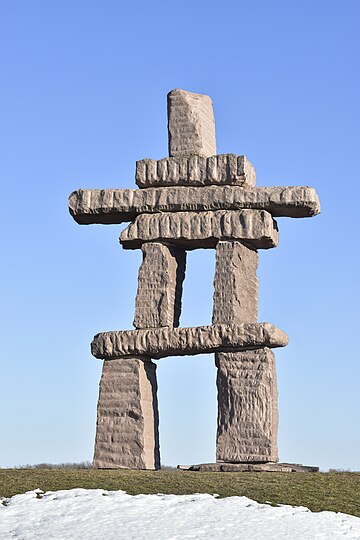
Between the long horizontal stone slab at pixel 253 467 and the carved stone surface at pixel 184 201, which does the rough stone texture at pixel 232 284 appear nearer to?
the carved stone surface at pixel 184 201

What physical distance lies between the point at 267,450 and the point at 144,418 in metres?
2.03

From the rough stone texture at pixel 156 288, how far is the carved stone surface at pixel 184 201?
68cm

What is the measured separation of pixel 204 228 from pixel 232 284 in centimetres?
99

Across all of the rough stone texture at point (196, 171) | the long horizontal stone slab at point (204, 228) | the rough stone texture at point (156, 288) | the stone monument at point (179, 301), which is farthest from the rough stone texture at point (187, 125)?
the rough stone texture at point (156, 288)

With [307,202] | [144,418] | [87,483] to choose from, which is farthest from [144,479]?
[307,202]

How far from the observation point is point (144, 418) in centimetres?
1769

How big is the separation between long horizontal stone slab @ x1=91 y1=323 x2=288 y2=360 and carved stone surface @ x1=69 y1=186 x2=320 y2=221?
1.91 metres

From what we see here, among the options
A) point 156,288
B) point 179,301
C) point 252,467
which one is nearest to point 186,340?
point 156,288

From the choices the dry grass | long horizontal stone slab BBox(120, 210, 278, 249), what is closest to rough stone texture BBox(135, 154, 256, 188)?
long horizontal stone slab BBox(120, 210, 278, 249)

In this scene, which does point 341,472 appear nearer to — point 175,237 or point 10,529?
point 175,237

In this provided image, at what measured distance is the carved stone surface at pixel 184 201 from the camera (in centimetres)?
1772

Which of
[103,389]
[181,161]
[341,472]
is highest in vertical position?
[181,161]

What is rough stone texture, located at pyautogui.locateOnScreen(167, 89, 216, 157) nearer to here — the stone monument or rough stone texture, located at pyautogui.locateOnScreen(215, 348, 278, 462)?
the stone monument

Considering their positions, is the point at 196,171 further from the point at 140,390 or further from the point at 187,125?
the point at 140,390
